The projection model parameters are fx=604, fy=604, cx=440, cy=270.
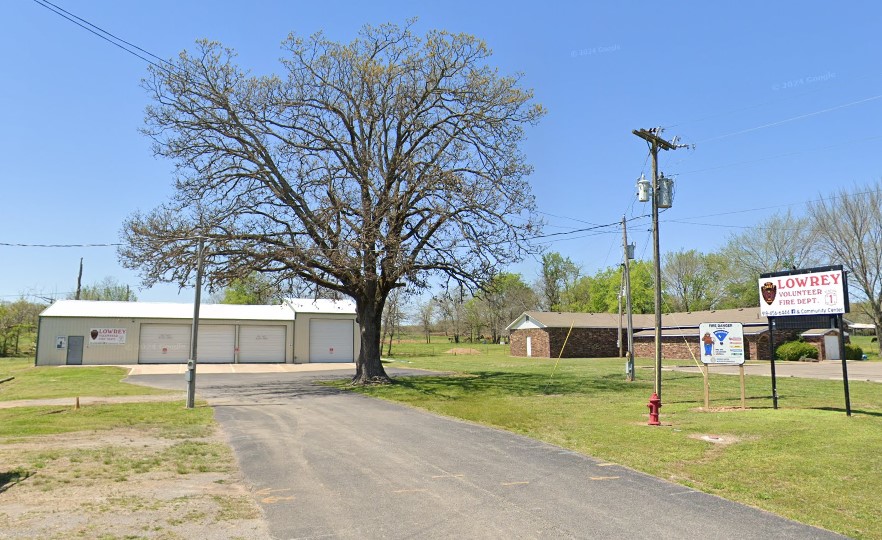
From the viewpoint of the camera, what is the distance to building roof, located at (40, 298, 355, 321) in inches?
1556

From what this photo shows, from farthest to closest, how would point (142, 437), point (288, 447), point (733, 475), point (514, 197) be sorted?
point (514, 197) < point (142, 437) < point (288, 447) < point (733, 475)

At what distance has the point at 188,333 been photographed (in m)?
41.9

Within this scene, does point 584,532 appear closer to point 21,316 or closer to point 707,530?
point 707,530

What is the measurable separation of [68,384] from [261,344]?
1873 cm

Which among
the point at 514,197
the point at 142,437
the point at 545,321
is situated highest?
the point at 514,197

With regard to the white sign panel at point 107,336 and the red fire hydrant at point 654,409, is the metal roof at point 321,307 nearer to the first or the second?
the white sign panel at point 107,336

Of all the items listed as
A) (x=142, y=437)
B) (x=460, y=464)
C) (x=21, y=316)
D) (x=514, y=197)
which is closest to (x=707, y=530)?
(x=460, y=464)

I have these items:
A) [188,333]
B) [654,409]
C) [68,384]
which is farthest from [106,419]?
[188,333]

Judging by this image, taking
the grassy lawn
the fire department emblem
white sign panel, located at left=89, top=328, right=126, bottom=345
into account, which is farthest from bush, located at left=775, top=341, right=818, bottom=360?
white sign panel, located at left=89, top=328, right=126, bottom=345

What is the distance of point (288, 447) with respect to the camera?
36.0 ft

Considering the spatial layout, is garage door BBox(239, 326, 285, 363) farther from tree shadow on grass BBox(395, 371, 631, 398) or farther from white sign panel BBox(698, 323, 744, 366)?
white sign panel BBox(698, 323, 744, 366)

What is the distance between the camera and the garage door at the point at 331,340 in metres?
44.8

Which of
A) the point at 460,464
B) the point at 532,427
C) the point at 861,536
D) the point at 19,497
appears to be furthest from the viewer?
the point at 532,427

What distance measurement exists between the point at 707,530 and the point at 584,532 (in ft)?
4.24
